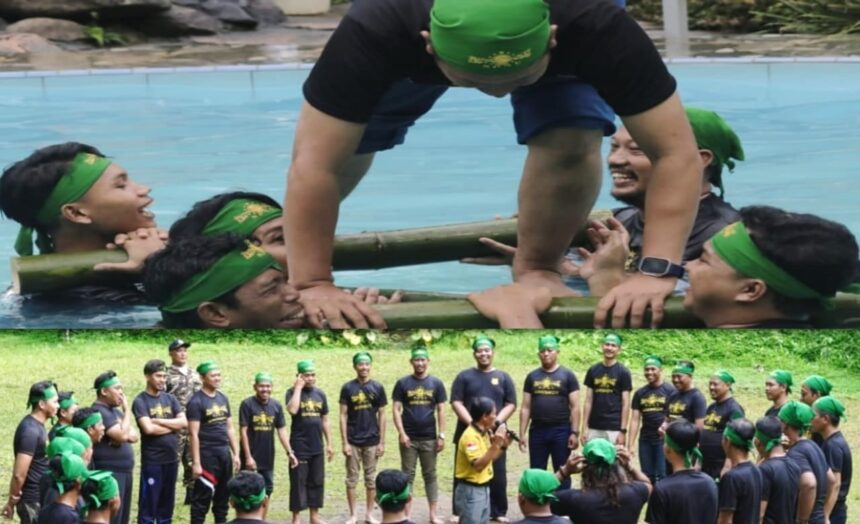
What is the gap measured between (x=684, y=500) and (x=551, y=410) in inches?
60.3

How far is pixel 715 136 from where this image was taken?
23.8 ft

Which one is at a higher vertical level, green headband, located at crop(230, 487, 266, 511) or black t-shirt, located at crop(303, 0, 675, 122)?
black t-shirt, located at crop(303, 0, 675, 122)

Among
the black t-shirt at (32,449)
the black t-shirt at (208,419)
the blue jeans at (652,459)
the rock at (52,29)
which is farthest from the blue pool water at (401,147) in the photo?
the rock at (52,29)

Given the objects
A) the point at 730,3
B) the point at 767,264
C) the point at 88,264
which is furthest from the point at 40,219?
the point at 730,3

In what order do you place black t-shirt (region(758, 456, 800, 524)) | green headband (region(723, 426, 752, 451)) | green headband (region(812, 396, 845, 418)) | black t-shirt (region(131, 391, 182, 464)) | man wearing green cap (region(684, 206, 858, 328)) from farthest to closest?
black t-shirt (region(131, 391, 182, 464))
green headband (region(812, 396, 845, 418))
black t-shirt (region(758, 456, 800, 524))
man wearing green cap (region(684, 206, 858, 328))
green headband (region(723, 426, 752, 451))

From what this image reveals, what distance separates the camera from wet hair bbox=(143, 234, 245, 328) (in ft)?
24.5

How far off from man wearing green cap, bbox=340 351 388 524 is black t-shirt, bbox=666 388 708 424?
4.40 ft

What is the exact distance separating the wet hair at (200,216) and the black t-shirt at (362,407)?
1.28 meters

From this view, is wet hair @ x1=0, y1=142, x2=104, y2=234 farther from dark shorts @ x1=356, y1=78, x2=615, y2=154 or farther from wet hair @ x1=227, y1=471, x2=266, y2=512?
wet hair @ x1=227, y1=471, x2=266, y2=512

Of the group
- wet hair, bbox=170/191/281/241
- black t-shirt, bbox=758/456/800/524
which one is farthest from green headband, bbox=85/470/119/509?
black t-shirt, bbox=758/456/800/524

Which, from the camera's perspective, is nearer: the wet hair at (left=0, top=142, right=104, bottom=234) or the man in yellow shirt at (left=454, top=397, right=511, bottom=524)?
the wet hair at (left=0, top=142, right=104, bottom=234)

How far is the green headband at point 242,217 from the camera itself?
745 centimetres

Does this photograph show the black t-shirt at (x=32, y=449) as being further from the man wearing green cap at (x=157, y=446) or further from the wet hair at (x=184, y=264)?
the wet hair at (x=184, y=264)

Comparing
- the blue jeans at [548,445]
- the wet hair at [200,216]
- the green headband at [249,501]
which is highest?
the wet hair at [200,216]
